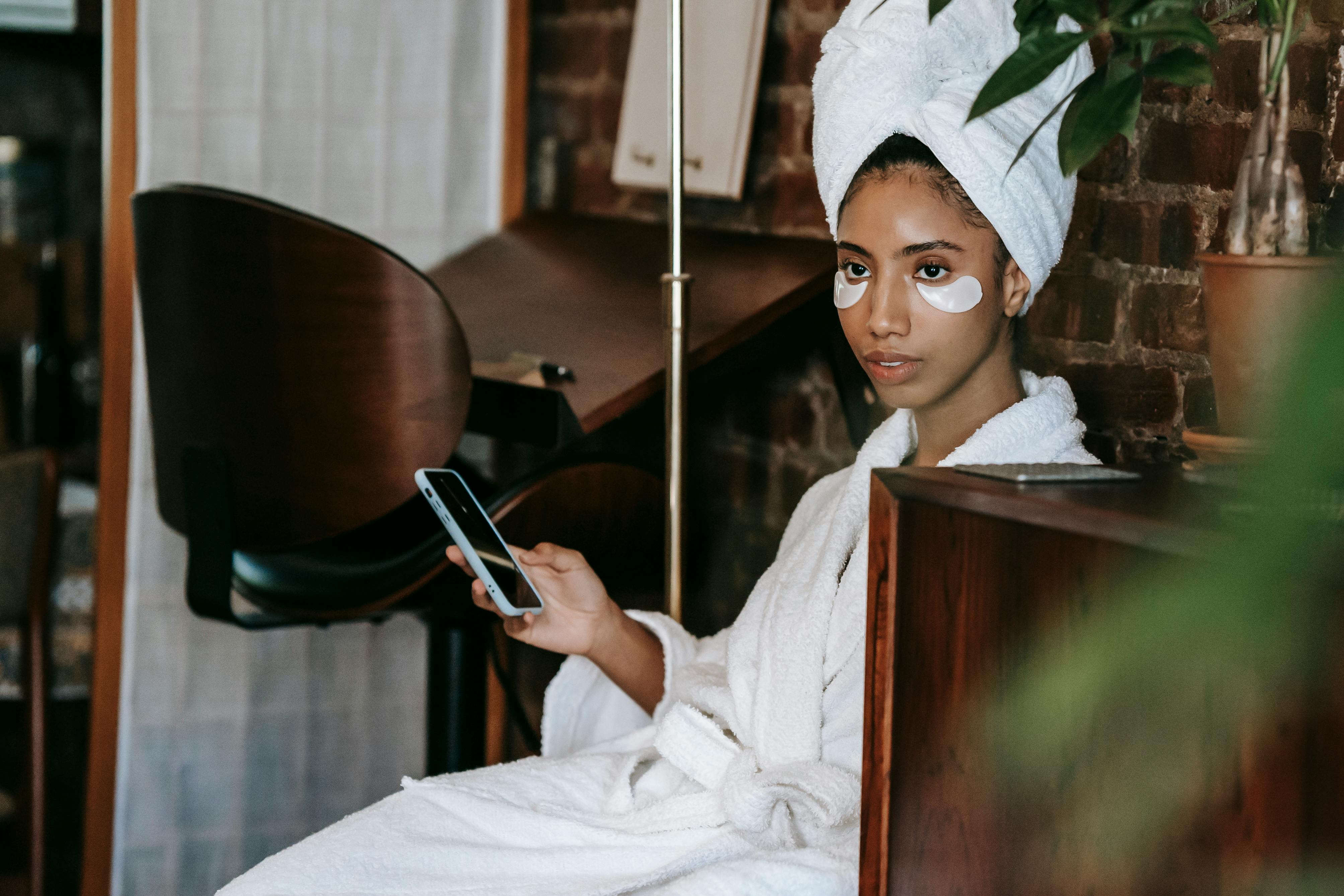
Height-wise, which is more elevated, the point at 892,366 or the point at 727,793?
the point at 892,366

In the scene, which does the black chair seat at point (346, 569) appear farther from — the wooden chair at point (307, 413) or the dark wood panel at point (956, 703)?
the dark wood panel at point (956, 703)

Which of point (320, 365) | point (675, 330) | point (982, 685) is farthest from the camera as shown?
point (320, 365)

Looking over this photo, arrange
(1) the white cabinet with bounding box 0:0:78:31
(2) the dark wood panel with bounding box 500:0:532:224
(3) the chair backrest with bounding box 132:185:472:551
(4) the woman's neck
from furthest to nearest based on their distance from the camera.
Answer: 1. (1) the white cabinet with bounding box 0:0:78:31
2. (2) the dark wood panel with bounding box 500:0:532:224
3. (3) the chair backrest with bounding box 132:185:472:551
4. (4) the woman's neck

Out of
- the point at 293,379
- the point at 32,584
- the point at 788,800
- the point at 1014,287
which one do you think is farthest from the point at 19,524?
the point at 1014,287

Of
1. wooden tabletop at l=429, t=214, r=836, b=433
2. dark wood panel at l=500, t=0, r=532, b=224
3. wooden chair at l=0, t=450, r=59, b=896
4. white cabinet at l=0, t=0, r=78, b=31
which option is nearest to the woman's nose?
wooden tabletop at l=429, t=214, r=836, b=433

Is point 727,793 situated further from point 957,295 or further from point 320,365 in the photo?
point 320,365

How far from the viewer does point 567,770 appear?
1283mm

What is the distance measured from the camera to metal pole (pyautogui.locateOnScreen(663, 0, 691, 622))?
1408 mm

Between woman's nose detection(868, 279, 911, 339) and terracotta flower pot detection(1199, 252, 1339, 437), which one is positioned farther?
woman's nose detection(868, 279, 911, 339)

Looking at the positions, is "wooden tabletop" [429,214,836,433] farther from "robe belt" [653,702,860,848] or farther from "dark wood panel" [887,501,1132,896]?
"dark wood panel" [887,501,1132,896]

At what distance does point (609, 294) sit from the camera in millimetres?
1988

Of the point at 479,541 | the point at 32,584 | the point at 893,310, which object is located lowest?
the point at 32,584

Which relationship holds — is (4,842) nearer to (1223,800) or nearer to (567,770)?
(567,770)

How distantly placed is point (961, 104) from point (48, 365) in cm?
302
